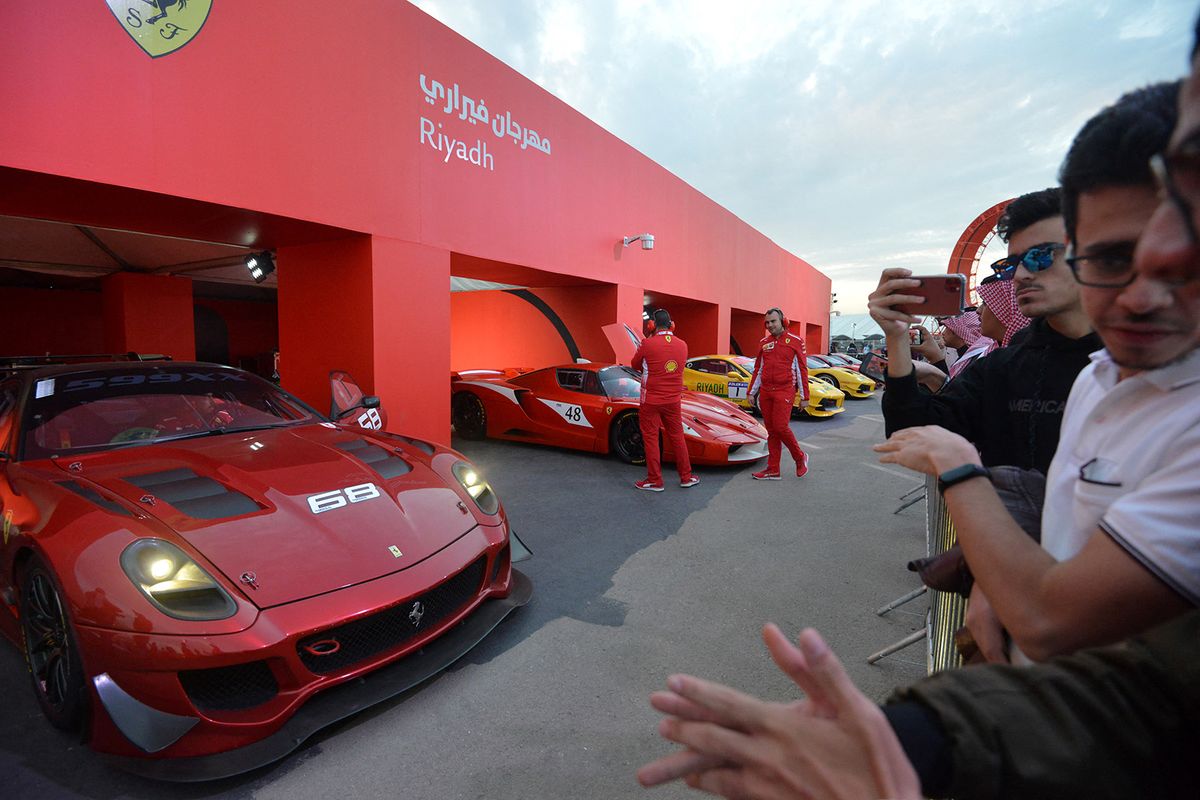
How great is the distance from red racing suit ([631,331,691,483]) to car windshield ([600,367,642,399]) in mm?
1002

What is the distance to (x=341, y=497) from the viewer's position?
2367 millimetres

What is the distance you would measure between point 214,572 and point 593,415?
4.86m

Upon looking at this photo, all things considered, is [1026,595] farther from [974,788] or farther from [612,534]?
[612,534]

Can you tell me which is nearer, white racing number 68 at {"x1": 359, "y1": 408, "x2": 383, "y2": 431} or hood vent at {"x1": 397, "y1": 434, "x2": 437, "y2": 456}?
hood vent at {"x1": 397, "y1": 434, "x2": 437, "y2": 456}

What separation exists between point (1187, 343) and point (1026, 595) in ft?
1.26

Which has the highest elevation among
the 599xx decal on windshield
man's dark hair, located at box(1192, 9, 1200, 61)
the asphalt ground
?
man's dark hair, located at box(1192, 9, 1200, 61)

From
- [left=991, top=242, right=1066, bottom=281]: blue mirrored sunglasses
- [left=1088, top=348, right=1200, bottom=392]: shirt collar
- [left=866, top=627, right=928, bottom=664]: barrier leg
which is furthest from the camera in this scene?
[left=866, top=627, right=928, bottom=664]: barrier leg

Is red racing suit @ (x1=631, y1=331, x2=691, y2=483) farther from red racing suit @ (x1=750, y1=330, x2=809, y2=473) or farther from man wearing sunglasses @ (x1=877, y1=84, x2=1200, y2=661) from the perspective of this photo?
man wearing sunglasses @ (x1=877, y1=84, x2=1200, y2=661)

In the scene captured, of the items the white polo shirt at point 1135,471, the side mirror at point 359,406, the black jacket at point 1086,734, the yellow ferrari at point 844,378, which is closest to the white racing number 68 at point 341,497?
the side mirror at point 359,406

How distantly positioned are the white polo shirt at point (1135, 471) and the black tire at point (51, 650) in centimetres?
262

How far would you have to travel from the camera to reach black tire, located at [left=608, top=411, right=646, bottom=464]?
6.35 meters

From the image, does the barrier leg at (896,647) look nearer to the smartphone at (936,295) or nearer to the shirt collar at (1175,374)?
the smartphone at (936,295)

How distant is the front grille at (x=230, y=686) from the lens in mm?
1743

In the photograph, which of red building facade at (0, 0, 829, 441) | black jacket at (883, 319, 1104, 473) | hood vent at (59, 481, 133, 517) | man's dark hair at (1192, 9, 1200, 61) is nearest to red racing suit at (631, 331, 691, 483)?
red building facade at (0, 0, 829, 441)
